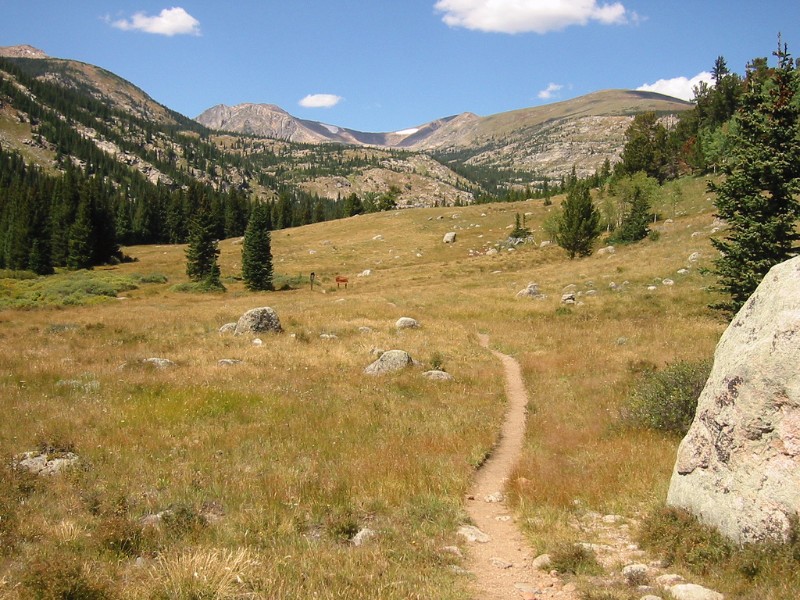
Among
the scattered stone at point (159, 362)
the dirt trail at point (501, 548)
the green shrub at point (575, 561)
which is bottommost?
the dirt trail at point (501, 548)

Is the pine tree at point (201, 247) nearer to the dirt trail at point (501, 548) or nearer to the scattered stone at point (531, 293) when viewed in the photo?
the scattered stone at point (531, 293)

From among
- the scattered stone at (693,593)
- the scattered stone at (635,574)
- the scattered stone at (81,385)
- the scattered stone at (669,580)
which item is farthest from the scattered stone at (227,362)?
the scattered stone at (693,593)

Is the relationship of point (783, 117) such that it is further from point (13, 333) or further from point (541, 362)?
point (13, 333)

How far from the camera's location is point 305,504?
335 inches

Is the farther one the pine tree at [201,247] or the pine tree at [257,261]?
the pine tree at [201,247]

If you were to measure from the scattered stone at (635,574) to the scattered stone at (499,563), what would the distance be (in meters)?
1.52

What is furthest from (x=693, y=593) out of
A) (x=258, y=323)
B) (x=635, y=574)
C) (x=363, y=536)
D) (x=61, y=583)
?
(x=258, y=323)

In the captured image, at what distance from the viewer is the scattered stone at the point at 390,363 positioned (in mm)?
19344

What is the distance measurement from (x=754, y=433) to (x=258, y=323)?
968 inches

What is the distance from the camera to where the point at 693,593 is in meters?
5.61

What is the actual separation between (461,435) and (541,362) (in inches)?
376

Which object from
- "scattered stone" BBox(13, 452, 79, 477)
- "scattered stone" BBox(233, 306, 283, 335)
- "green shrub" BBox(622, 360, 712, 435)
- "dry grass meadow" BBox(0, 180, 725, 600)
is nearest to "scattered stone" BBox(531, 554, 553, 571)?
"dry grass meadow" BBox(0, 180, 725, 600)

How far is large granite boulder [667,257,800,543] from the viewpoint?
6027 millimetres

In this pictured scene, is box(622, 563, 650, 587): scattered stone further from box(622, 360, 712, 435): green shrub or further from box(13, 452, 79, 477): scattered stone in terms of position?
box(13, 452, 79, 477): scattered stone
